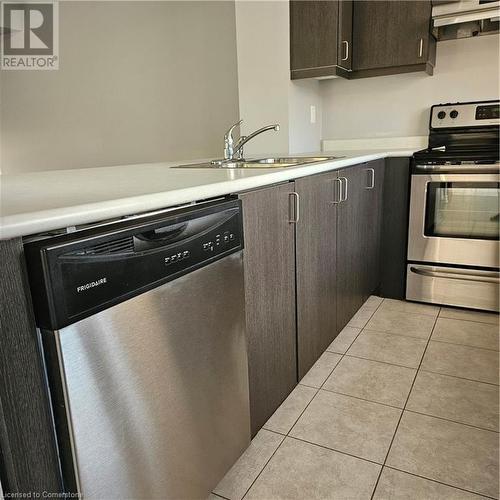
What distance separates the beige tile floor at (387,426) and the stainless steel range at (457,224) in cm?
29

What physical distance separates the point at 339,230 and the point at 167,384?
1257 mm

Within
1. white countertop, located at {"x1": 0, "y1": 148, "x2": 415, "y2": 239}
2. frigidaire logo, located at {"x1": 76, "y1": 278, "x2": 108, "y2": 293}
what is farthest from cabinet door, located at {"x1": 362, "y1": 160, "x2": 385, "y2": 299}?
frigidaire logo, located at {"x1": 76, "y1": 278, "x2": 108, "y2": 293}

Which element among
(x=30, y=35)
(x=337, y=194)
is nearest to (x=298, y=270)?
(x=337, y=194)

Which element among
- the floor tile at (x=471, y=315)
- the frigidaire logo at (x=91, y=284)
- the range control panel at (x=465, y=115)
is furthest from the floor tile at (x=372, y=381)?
the range control panel at (x=465, y=115)

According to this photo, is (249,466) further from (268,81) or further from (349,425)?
(268,81)

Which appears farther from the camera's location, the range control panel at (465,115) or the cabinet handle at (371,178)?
the range control panel at (465,115)

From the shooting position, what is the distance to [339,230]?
78.2 inches

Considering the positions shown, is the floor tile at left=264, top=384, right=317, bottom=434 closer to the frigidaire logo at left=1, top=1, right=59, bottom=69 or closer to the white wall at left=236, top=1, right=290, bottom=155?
the white wall at left=236, top=1, right=290, bottom=155

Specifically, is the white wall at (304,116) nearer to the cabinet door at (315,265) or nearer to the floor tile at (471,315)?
the cabinet door at (315,265)

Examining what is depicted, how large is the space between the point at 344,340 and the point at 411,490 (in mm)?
977

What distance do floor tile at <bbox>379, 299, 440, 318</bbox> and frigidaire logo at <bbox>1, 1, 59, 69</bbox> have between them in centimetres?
354

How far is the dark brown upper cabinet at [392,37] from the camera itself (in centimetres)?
256

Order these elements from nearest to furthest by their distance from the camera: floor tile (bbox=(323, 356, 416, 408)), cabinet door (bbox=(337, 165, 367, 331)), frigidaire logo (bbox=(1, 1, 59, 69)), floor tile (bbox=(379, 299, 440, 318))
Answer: floor tile (bbox=(323, 356, 416, 408)) → cabinet door (bbox=(337, 165, 367, 331)) → floor tile (bbox=(379, 299, 440, 318)) → frigidaire logo (bbox=(1, 1, 59, 69))

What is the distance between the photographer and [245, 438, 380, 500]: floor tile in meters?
1.28
